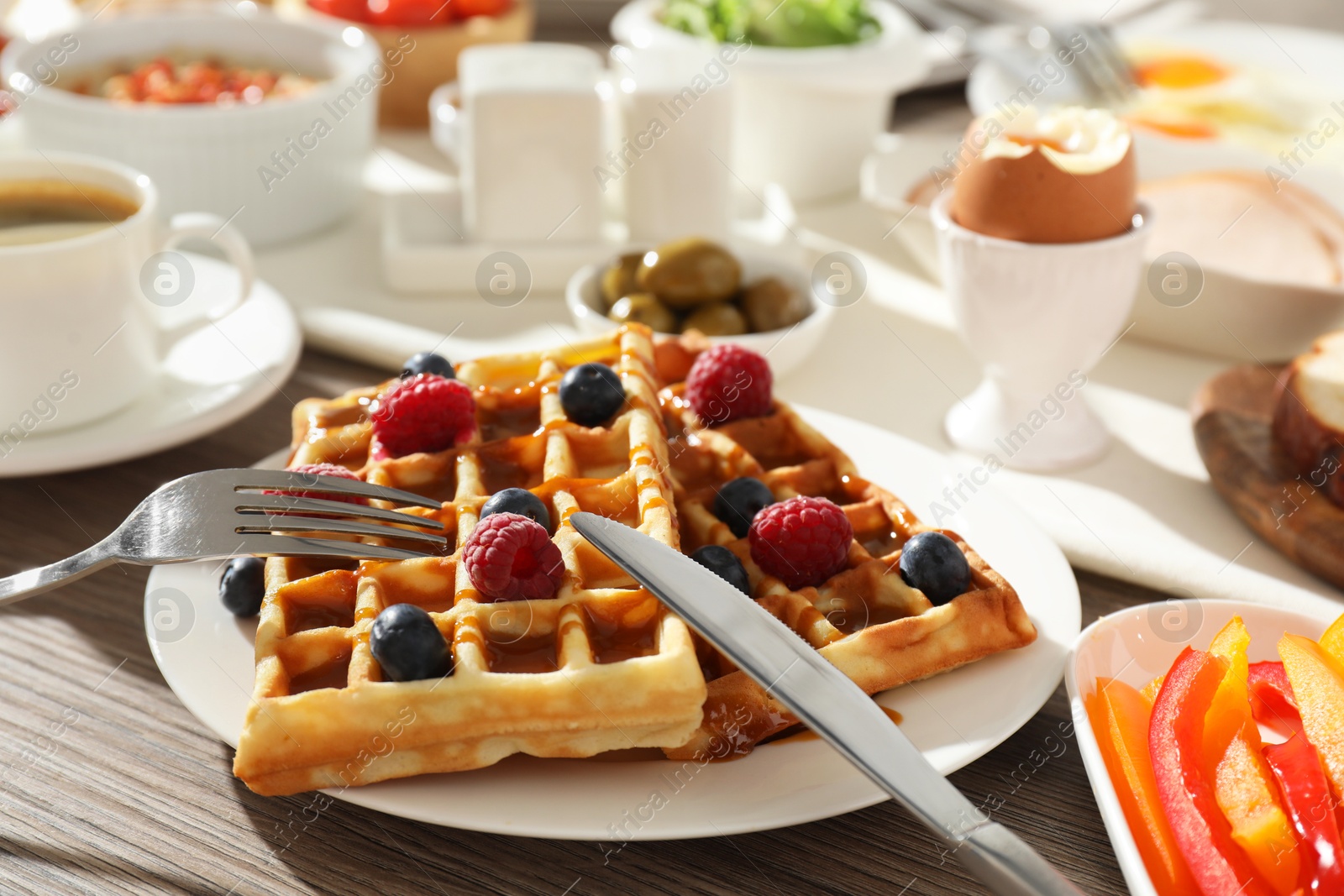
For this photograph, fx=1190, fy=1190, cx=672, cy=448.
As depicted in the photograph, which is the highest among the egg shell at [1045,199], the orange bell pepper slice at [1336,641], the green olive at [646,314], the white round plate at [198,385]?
the egg shell at [1045,199]

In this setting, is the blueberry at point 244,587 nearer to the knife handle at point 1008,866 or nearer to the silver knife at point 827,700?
the silver knife at point 827,700

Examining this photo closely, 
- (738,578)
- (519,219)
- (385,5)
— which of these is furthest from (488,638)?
(385,5)

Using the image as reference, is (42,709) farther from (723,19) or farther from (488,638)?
(723,19)

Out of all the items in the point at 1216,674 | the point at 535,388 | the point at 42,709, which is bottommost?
the point at 42,709

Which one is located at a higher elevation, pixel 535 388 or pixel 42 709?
pixel 535 388
